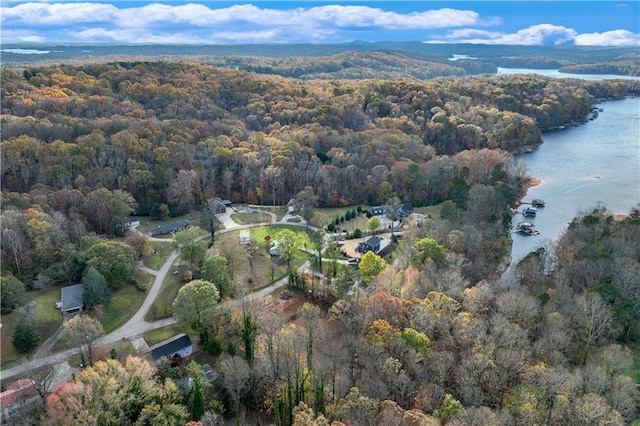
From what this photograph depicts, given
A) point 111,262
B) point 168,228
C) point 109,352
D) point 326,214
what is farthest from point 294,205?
point 109,352

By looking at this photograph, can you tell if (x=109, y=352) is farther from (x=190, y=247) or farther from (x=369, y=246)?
(x=369, y=246)

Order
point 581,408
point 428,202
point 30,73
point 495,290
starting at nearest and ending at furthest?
1. point 581,408
2. point 495,290
3. point 428,202
4. point 30,73

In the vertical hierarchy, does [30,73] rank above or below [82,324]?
above

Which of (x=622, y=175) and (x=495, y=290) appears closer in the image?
(x=495, y=290)

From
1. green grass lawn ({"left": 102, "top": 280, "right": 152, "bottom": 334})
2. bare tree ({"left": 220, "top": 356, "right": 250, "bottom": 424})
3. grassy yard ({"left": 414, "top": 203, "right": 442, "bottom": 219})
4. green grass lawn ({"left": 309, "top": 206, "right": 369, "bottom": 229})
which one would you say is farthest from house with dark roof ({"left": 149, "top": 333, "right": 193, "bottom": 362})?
grassy yard ({"left": 414, "top": 203, "right": 442, "bottom": 219})

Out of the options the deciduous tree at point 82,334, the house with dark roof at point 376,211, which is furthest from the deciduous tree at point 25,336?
the house with dark roof at point 376,211

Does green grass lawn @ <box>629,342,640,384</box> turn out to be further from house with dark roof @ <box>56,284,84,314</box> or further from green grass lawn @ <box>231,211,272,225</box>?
house with dark roof @ <box>56,284,84,314</box>

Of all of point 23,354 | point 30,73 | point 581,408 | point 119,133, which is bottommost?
point 23,354

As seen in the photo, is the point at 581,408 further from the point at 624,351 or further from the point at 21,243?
the point at 21,243

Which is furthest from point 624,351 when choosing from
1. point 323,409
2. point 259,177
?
point 259,177
